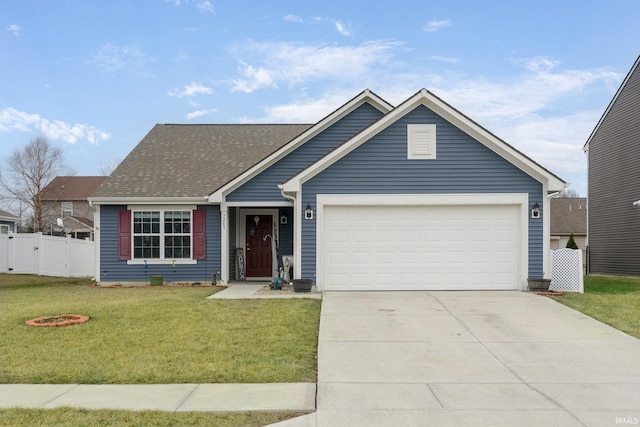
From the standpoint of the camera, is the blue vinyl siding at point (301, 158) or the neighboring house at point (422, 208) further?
the blue vinyl siding at point (301, 158)

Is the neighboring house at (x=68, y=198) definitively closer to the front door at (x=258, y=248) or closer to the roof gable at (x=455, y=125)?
the front door at (x=258, y=248)

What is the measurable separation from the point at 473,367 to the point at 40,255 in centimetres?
1997

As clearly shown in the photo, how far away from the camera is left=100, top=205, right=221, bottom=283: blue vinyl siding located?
16.6 meters

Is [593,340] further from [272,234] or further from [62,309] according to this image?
[272,234]

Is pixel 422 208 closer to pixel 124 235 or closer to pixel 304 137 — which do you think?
pixel 304 137

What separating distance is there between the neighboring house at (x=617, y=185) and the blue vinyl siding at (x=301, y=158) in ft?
36.0

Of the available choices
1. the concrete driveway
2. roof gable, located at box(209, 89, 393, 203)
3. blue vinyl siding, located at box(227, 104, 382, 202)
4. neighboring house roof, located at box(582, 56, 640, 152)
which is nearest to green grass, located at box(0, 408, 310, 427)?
the concrete driveway

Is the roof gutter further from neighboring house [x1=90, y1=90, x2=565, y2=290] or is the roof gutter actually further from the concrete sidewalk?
the concrete sidewalk

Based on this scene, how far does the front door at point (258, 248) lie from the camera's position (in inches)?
699

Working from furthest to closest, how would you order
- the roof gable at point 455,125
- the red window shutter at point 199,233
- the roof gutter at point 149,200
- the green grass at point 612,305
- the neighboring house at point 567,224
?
the neighboring house at point 567,224
the red window shutter at point 199,233
the roof gutter at point 149,200
the roof gable at point 455,125
the green grass at point 612,305

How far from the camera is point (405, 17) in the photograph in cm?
1544

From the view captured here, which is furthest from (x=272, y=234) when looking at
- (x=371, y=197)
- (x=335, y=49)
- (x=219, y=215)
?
(x=335, y=49)

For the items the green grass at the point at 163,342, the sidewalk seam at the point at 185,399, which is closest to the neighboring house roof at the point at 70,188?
the green grass at the point at 163,342

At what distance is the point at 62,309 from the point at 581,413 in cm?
962
